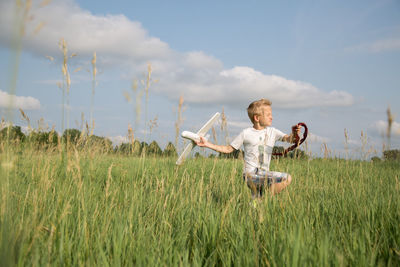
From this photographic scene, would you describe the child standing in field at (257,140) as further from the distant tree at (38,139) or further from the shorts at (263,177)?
the distant tree at (38,139)

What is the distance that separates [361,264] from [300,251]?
1.06ft

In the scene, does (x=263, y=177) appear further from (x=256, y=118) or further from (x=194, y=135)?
(x=194, y=135)

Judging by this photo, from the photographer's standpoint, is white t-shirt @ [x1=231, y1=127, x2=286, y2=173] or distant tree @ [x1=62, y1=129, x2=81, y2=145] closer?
distant tree @ [x1=62, y1=129, x2=81, y2=145]

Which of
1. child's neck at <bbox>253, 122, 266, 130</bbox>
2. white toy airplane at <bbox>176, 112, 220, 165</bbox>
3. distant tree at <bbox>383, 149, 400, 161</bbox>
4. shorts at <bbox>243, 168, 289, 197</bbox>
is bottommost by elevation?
shorts at <bbox>243, 168, 289, 197</bbox>

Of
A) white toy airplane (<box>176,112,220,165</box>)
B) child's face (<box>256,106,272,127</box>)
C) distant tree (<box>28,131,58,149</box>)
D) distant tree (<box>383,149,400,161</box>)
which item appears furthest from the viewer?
distant tree (<box>383,149,400,161</box>)

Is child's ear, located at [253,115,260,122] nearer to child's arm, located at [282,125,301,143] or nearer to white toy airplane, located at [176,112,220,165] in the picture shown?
child's arm, located at [282,125,301,143]

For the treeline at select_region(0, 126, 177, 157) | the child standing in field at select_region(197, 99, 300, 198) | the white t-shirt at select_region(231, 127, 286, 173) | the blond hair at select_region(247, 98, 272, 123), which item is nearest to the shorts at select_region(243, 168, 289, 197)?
the child standing in field at select_region(197, 99, 300, 198)

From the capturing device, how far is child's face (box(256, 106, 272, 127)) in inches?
153

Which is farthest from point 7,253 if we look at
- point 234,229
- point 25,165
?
point 25,165

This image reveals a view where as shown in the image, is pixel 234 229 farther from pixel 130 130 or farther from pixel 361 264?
pixel 130 130

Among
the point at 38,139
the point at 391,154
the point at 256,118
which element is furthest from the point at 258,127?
the point at 38,139

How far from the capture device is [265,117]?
390cm

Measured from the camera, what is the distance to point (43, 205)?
2.49 metres

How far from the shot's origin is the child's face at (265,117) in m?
3.89
